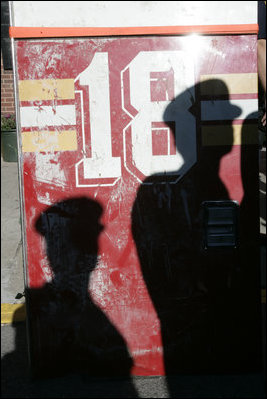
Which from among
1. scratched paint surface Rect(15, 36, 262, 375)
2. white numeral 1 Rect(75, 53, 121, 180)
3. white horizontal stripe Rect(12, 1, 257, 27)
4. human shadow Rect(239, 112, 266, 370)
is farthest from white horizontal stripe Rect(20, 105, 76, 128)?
human shadow Rect(239, 112, 266, 370)

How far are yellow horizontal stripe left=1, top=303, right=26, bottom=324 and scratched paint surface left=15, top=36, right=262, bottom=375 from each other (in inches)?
42.7

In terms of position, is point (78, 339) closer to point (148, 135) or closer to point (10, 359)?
point (10, 359)

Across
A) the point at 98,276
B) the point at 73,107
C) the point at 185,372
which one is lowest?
A: the point at 185,372

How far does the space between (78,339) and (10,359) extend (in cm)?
61

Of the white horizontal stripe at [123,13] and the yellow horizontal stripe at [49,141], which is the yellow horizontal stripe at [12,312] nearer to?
the yellow horizontal stripe at [49,141]

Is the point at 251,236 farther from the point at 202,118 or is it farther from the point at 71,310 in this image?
the point at 71,310

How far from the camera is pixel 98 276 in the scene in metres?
2.71

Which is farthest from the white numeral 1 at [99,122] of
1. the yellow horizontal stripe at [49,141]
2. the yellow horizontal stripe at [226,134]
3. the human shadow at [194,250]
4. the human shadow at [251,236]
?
the human shadow at [251,236]

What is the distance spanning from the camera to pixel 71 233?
267 centimetres

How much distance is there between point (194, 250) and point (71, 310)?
0.76m

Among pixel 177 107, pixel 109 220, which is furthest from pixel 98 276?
pixel 177 107


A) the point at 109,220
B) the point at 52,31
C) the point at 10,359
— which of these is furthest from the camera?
the point at 10,359

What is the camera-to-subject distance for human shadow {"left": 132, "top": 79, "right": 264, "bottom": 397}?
2.59 metres

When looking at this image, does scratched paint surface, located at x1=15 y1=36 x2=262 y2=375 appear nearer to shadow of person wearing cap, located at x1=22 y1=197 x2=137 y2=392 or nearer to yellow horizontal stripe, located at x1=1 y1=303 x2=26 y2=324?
shadow of person wearing cap, located at x1=22 y1=197 x2=137 y2=392
